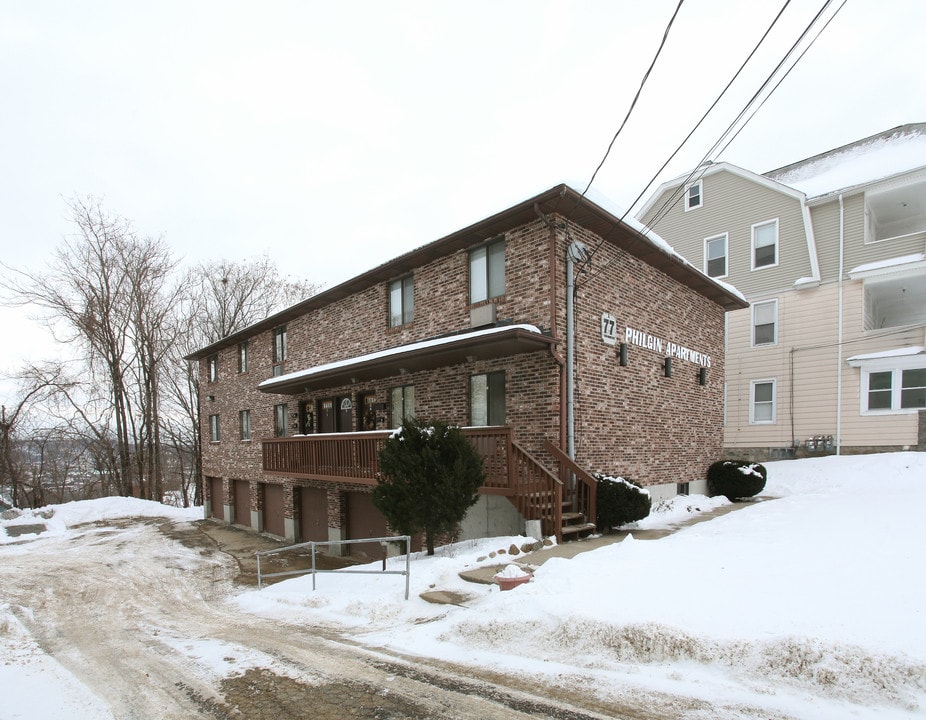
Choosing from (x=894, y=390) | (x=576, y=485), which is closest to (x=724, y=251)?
(x=894, y=390)

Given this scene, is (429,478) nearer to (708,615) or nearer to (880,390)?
(708,615)

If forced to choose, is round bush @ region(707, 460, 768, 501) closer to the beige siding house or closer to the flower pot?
the beige siding house

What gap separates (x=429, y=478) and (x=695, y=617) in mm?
4843

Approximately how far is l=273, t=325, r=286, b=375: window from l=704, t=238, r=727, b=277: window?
633 inches

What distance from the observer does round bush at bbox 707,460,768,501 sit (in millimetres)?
13570

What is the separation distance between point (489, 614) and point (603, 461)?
5873 millimetres

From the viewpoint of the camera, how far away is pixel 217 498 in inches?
968

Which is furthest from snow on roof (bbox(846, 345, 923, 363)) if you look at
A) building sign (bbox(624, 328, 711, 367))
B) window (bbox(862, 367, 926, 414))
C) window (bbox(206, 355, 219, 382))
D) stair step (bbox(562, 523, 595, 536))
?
window (bbox(206, 355, 219, 382))

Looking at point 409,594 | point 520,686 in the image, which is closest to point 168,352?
point 409,594

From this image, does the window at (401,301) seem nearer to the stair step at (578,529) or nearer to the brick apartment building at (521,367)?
the brick apartment building at (521,367)

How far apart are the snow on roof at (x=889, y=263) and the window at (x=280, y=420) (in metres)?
19.4

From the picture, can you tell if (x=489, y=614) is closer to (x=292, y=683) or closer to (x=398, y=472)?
(x=292, y=683)

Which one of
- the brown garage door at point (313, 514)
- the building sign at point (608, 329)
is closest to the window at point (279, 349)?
the brown garage door at point (313, 514)

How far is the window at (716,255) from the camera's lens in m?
19.9
